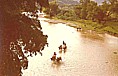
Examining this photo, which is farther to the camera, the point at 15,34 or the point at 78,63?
the point at 78,63

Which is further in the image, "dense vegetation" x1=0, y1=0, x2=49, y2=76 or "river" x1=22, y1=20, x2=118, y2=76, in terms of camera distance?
"river" x1=22, y1=20, x2=118, y2=76

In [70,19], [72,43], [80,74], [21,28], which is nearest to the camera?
[21,28]

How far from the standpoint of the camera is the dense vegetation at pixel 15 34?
16766mm

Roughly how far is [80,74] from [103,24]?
2108 inches

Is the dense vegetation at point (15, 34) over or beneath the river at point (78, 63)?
over

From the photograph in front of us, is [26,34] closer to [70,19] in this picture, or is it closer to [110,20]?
[110,20]

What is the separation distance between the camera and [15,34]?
56.3 ft

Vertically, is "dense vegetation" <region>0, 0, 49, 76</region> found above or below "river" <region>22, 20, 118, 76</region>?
above

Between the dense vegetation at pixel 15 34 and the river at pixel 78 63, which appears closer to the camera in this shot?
the dense vegetation at pixel 15 34

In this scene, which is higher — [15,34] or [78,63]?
[15,34]

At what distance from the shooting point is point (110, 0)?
83.1 m

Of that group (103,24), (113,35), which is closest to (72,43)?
(113,35)

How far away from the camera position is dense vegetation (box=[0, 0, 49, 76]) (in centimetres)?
1677

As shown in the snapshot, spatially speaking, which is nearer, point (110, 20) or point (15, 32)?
point (15, 32)
